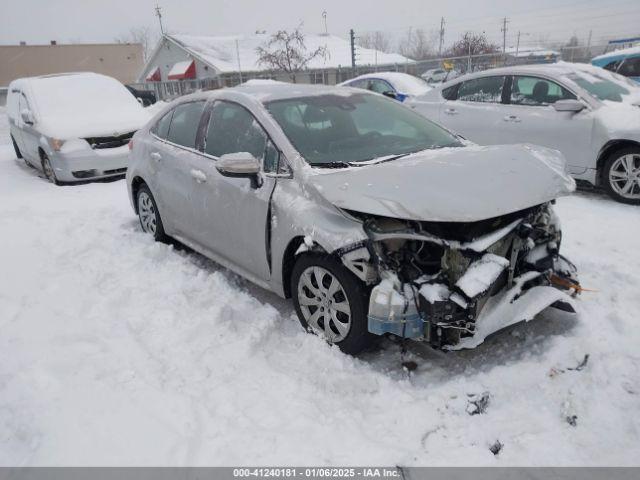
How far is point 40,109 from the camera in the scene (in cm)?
871

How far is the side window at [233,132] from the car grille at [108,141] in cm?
486

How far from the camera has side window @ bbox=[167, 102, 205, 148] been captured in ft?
14.4

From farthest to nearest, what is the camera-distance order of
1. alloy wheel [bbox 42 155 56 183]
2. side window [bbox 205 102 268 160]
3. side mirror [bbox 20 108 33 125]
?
side mirror [bbox 20 108 33 125], alloy wheel [bbox 42 155 56 183], side window [bbox 205 102 268 160]

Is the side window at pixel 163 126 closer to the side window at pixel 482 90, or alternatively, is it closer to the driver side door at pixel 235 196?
the driver side door at pixel 235 196

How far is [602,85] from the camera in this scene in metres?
6.51

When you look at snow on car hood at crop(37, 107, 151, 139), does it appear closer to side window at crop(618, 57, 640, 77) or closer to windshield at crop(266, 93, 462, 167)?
windshield at crop(266, 93, 462, 167)

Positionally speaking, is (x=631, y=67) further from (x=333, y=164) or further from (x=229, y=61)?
(x=229, y=61)

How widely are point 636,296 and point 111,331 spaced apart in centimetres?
377

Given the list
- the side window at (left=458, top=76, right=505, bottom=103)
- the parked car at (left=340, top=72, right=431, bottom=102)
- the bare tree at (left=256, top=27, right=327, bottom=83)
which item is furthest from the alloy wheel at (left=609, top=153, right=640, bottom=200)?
the bare tree at (left=256, top=27, right=327, bottom=83)

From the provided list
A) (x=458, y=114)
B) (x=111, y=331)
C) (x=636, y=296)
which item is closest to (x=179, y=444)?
(x=111, y=331)

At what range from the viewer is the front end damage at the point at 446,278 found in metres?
2.71

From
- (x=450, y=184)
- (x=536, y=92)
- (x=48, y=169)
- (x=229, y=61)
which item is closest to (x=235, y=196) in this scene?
(x=450, y=184)

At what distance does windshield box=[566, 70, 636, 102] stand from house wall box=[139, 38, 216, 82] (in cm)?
3010

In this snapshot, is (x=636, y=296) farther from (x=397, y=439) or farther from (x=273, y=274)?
(x=273, y=274)
